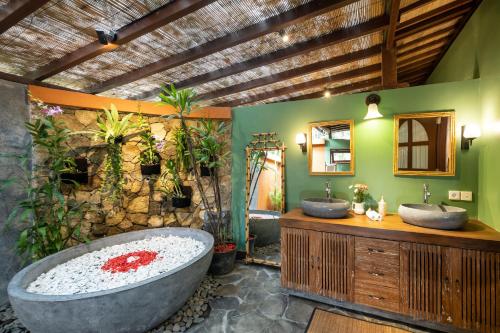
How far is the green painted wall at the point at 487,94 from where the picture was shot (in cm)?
192

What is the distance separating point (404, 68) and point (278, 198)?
3.56 m

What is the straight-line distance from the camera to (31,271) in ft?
6.26

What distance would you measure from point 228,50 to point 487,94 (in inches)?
106

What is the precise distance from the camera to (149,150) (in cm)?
307

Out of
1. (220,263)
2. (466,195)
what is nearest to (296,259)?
(220,263)

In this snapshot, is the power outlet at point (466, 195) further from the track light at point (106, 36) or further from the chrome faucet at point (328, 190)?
the track light at point (106, 36)

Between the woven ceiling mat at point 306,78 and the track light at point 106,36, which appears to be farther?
the woven ceiling mat at point 306,78

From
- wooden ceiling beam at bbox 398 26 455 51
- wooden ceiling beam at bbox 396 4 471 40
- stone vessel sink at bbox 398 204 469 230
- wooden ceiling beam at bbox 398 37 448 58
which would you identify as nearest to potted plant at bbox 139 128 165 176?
stone vessel sink at bbox 398 204 469 230

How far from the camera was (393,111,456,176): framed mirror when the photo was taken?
229 cm

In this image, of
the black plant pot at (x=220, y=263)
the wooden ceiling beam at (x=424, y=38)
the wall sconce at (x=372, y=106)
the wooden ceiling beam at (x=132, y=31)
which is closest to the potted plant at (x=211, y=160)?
the black plant pot at (x=220, y=263)

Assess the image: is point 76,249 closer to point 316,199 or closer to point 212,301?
point 212,301

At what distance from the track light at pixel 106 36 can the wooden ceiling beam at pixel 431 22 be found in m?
3.20

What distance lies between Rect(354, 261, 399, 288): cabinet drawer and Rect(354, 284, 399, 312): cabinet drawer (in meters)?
0.04

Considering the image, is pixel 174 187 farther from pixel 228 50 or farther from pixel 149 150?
pixel 228 50
